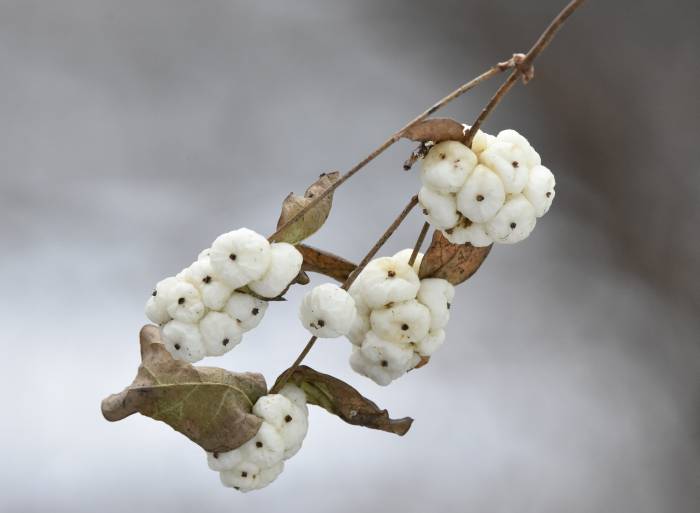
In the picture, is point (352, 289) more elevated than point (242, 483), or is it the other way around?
point (352, 289)

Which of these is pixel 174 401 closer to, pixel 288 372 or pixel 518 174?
pixel 288 372

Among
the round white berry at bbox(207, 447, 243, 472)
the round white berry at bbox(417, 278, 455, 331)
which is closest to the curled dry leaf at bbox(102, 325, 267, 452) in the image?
the round white berry at bbox(207, 447, 243, 472)

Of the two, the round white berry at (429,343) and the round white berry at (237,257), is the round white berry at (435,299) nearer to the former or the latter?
the round white berry at (429,343)

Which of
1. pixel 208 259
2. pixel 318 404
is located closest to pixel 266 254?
pixel 208 259

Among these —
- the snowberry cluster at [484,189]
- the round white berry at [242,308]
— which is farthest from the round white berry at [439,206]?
the round white berry at [242,308]

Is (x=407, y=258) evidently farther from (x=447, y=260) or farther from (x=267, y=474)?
(x=267, y=474)
